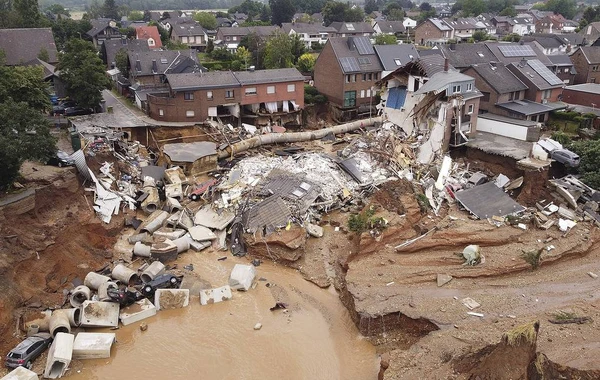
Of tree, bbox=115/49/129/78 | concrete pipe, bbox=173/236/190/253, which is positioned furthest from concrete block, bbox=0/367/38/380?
tree, bbox=115/49/129/78

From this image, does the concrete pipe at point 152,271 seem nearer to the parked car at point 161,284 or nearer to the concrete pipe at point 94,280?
the parked car at point 161,284

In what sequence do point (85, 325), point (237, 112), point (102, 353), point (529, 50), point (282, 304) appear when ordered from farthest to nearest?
point (529, 50), point (237, 112), point (282, 304), point (85, 325), point (102, 353)

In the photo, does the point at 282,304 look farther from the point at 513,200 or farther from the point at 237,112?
the point at 237,112

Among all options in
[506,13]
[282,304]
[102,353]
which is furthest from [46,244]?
[506,13]

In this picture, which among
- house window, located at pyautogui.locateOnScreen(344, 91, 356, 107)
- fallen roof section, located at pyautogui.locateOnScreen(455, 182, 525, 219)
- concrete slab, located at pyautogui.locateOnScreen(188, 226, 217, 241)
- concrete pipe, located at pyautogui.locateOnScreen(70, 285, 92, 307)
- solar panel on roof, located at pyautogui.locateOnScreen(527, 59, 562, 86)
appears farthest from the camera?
house window, located at pyautogui.locateOnScreen(344, 91, 356, 107)

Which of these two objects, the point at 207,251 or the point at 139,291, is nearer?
the point at 139,291

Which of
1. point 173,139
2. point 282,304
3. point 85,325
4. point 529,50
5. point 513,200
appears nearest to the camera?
point 85,325

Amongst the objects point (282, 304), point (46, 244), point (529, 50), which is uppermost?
point (529, 50)

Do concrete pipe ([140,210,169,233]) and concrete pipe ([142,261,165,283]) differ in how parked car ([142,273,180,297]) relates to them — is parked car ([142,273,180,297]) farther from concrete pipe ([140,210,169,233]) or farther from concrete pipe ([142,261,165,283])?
concrete pipe ([140,210,169,233])
